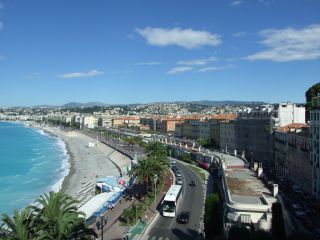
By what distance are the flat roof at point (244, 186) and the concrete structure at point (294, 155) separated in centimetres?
649

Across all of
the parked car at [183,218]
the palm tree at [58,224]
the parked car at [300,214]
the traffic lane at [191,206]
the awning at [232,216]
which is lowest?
the traffic lane at [191,206]

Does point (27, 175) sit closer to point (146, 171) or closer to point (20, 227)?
point (146, 171)

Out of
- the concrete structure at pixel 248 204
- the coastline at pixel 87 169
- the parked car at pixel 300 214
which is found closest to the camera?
the concrete structure at pixel 248 204

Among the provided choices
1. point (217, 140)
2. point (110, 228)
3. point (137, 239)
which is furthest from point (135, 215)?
point (217, 140)

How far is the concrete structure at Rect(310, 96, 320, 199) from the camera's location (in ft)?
169

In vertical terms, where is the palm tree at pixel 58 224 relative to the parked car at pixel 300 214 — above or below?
above

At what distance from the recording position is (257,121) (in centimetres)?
8588

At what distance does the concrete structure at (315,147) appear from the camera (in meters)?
51.5

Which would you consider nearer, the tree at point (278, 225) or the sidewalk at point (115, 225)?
the tree at point (278, 225)

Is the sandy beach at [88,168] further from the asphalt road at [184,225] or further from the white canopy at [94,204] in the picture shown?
the asphalt road at [184,225]

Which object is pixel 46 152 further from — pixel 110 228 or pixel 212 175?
pixel 110 228

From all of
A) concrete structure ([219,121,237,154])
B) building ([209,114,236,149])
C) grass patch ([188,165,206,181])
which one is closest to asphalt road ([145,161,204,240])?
grass patch ([188,165,206,181])

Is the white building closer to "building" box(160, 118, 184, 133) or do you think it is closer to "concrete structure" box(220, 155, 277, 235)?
"concrete structure" box(220, 155, 277, 235)

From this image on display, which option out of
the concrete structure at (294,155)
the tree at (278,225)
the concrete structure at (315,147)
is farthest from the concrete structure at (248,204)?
the concrete structure at (294,155)
